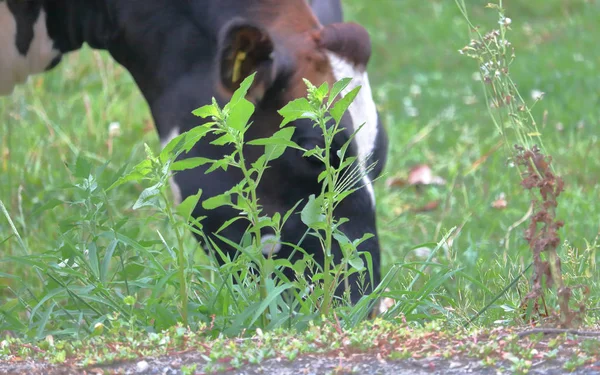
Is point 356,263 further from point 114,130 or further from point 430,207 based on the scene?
point 114,130

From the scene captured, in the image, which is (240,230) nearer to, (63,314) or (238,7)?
(238,7)

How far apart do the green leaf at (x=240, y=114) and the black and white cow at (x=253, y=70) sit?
1.96 ft

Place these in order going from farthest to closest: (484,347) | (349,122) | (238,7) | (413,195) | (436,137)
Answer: (436,137)
(413,195)
(238,7)
(349,122)
(484,347)

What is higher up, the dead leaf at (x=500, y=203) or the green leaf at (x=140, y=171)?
the green leaf at (x=140, y=171)

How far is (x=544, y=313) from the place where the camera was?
164cm

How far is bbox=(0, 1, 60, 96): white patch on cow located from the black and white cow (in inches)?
2.5

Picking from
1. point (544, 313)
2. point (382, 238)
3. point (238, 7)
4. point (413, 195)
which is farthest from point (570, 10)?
point (544, 313)

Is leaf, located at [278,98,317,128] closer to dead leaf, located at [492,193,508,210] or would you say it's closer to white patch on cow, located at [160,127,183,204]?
white patch on cow, located at [160,127,183,204]

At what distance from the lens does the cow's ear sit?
2254mm

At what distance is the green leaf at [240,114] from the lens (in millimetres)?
1543

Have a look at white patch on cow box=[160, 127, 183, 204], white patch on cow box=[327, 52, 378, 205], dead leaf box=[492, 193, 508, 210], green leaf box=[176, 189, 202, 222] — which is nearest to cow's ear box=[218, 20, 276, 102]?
white patch on cow box=[327, 52, 378, 205]

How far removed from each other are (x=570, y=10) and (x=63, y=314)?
21.8 feet

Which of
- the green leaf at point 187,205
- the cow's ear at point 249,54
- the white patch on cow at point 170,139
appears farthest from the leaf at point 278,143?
the white patch on cow at point 170,139

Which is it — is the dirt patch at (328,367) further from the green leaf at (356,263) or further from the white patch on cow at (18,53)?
the white patch on cow at (18,53)
